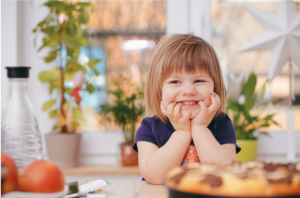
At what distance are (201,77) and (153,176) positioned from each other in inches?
13.1

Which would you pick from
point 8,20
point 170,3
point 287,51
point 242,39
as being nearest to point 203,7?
point 170,3

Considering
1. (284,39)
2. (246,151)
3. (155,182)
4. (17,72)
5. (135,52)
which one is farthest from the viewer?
(135,52)

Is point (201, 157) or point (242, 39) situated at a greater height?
point (242, 39)

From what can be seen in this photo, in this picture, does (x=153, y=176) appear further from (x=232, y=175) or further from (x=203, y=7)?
(x=203, y=7)

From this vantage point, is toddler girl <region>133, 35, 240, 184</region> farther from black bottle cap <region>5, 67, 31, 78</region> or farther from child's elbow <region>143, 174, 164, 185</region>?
black bottle cap <region>5, 67, 31, 78</region>

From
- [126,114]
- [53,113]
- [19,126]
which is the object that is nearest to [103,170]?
[126,114]

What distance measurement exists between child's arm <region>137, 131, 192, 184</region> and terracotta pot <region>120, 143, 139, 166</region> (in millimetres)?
711

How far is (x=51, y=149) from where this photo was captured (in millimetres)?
1640

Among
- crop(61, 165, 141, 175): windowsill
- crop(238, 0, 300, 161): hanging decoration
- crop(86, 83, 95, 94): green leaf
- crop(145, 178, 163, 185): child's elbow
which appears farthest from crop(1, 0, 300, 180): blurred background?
crop(145, 178, 163, 185): child's elbow

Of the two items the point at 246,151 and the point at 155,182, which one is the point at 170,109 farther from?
the point at 246,151

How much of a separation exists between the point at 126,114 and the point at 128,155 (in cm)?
22

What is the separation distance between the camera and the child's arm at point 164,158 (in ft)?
2.79

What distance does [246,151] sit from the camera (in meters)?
1.59

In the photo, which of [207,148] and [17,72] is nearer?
[17,72]
